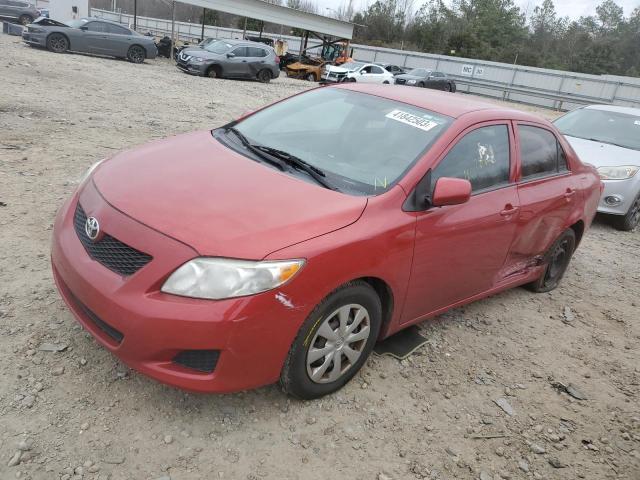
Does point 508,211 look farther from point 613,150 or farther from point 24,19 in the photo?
point 24,19

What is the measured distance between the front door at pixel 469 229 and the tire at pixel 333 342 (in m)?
0.37

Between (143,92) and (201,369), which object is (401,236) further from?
(143,92)

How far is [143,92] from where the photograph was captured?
41.5ft

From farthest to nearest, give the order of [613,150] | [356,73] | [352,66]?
[352,66], [356,73], [613,150]

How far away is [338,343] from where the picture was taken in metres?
2.77

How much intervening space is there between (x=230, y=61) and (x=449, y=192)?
18.2m

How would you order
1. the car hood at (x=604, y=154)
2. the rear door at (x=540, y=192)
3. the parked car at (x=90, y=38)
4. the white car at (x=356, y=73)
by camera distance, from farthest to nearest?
the white car at (x=356, y=73), the parked car at (x=90, y=38), the car hood at (x=604, y=154), the rear door at (x=540, y=192)

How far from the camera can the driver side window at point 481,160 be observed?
321 cm

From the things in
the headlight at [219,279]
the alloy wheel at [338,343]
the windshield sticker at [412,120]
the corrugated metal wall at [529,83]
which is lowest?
the alloy wheel at [338,343]

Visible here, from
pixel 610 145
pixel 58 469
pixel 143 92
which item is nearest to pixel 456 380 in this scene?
pixel 58 469

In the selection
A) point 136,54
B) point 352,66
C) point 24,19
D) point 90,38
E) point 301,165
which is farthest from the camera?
point 24,19

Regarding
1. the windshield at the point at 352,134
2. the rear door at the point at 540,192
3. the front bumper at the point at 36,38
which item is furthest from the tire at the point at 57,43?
the rear door at the point at 540,192

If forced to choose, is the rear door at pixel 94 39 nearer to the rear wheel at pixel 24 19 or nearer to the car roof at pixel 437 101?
the rear wheel at pixel 24 19

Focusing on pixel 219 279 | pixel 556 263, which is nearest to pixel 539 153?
pixel 556 263
